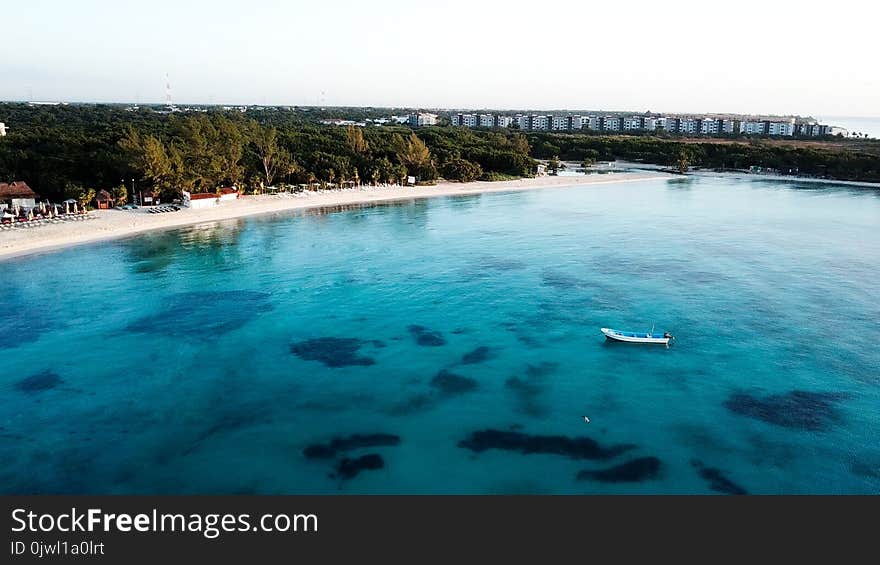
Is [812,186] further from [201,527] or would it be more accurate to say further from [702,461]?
[201,527]

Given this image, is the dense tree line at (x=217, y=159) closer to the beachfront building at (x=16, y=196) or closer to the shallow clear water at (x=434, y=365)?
the beachfront building at (x=16, y=196)

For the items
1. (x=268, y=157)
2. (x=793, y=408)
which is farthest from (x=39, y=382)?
(x=268, y=157)

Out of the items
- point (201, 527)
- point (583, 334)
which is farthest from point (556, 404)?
point (201, 527)

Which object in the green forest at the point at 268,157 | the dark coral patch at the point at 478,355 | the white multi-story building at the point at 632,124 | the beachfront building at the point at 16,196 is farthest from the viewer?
the white multi-story building at the point at 632,124

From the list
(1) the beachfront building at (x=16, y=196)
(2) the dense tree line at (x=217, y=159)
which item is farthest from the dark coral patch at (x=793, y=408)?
(1) the beachfront building at (x=16, y=196)

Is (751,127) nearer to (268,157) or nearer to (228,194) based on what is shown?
(268,157)
